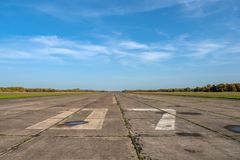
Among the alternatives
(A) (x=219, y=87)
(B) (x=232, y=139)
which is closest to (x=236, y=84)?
(A) (x=219, y=87)

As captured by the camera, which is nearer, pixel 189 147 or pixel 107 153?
pixel 107 153

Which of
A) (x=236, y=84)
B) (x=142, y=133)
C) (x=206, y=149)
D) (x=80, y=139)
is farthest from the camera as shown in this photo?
(x=236, y=84)

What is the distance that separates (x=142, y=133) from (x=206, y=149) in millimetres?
2339

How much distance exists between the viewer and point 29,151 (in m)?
5.19

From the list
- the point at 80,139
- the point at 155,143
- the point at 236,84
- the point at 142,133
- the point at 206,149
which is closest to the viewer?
the point at 206,149

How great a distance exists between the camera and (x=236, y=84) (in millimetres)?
106688

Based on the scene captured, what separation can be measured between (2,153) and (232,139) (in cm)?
574

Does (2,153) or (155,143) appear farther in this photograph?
(155,143)

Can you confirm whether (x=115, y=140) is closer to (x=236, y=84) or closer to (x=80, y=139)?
(x=80, y=139)

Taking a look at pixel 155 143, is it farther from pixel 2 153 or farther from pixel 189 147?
pixel 2 153

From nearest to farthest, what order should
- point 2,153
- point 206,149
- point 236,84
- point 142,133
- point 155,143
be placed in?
point 2,153 → point 206,149 → point 155,143 → point 142,133 → point 236,84

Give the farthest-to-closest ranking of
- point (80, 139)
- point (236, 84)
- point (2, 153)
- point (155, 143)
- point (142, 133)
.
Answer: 1. point (236, 84)
2. point (142, 133)
3. point (80, 139)
4. point (155, 143)
5. point (2, 153)

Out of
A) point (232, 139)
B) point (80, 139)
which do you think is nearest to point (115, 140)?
point (80, 139)

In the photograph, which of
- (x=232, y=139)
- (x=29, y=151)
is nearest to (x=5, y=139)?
(x=29, y=151)
